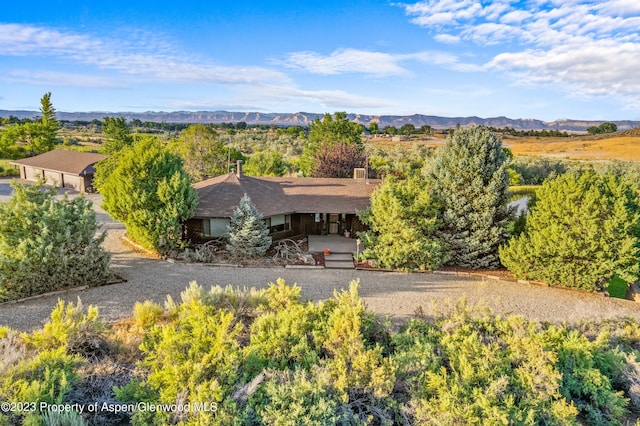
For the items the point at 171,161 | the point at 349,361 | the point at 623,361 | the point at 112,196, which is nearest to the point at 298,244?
the point at 171,161

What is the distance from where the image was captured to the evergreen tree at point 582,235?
563 inches

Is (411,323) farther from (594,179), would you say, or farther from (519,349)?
(594,179)

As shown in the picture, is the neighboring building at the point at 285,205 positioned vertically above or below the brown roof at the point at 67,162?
below

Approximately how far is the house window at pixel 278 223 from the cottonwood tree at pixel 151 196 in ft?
13.0

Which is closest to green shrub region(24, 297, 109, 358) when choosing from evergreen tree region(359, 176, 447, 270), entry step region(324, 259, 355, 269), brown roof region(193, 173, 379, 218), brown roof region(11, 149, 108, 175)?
brown roof region(193, 173, 379, 218)

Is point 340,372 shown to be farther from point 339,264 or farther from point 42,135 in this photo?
point 42,135

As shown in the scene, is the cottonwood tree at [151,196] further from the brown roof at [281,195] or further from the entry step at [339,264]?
the entry step at [339,264]

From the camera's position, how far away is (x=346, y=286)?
599 inches

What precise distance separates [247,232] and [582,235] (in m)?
13.3

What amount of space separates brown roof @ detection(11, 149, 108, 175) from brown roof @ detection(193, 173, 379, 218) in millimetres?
18997

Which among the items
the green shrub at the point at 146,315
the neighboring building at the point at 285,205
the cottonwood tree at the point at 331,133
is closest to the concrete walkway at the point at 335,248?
the neighboring building at the point at 285,205

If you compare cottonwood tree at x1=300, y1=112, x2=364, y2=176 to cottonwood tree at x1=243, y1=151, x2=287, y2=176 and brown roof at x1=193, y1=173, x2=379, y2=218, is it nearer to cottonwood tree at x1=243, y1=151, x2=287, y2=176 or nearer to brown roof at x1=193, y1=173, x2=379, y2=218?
cottonwood tree at x1=243, y1=151, x2=287, y2=176

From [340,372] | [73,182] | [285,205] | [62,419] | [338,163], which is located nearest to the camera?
[62,419]

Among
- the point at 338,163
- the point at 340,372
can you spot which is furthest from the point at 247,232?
the point at 338,163
